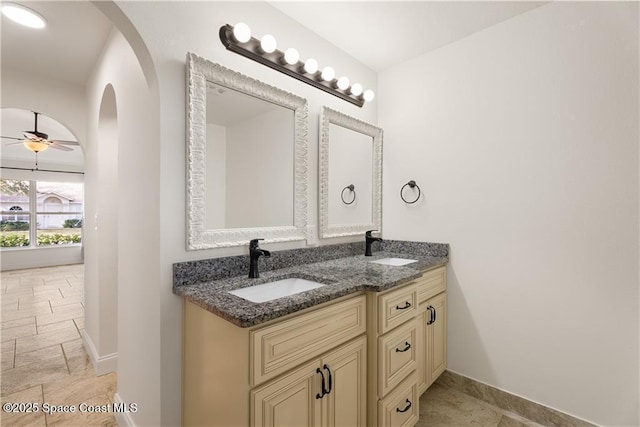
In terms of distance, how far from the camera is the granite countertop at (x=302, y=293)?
98 centimetres

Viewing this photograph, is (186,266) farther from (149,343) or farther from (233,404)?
(233,404)

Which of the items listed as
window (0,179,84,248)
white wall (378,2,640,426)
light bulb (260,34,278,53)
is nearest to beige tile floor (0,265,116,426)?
light bulb (260,34,278,53)

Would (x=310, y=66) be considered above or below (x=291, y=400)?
above

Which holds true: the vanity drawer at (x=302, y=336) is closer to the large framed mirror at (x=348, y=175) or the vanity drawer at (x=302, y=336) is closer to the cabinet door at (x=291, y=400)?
the cabinet door at (x=291, y=400)

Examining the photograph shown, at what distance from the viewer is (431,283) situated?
194cm

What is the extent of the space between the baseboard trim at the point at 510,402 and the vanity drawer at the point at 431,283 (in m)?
0.64

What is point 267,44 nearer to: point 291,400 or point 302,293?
point 302,293

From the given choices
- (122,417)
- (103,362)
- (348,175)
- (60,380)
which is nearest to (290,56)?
(348,175)

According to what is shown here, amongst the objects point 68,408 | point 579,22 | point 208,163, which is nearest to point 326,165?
point 208,163

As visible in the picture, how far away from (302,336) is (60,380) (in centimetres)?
228

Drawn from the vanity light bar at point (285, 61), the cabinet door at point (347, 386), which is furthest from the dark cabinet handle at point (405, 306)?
the vanity light bar at point (285, 61)

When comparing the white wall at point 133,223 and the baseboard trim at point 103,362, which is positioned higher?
the white wall at point 133,223

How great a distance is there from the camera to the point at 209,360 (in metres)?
1.14

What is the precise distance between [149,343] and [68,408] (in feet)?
3.68
